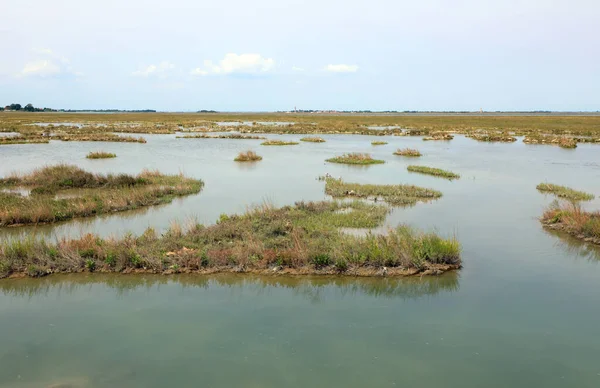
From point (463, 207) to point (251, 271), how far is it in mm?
11338

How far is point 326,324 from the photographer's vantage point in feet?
29.7

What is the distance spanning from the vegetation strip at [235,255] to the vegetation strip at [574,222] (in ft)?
17.7

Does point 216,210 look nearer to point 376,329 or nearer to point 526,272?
point 376,329

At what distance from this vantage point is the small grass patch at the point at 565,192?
19.8 meters

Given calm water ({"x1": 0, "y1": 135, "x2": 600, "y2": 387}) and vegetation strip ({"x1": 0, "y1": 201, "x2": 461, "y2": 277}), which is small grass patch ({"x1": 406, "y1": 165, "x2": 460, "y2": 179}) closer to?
calm water ({"x1": 0, "y1": 135, "x2": 600, "y2": 387})

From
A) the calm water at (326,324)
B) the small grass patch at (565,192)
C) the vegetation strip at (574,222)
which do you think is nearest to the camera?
the calm water at (326,324)

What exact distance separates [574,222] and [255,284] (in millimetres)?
11527

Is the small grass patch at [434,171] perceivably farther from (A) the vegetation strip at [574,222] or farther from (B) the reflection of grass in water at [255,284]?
(B) the reflection of grass in water at [255,284]

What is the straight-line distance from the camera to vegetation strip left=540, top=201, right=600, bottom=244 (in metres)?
13.7

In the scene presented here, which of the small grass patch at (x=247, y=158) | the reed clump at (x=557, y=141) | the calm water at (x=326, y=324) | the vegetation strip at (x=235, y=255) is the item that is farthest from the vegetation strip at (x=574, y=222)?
the reed clump at (x=557, y=141)

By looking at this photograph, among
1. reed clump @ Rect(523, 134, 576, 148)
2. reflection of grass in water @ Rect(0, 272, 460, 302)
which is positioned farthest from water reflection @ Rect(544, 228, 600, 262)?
reed clump @ Rect(523, 134, 576, 148)

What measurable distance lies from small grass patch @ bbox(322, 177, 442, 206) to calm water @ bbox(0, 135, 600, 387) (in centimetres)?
328

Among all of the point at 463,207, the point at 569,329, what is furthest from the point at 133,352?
the point at 463,207

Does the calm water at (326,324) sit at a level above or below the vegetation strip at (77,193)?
below
